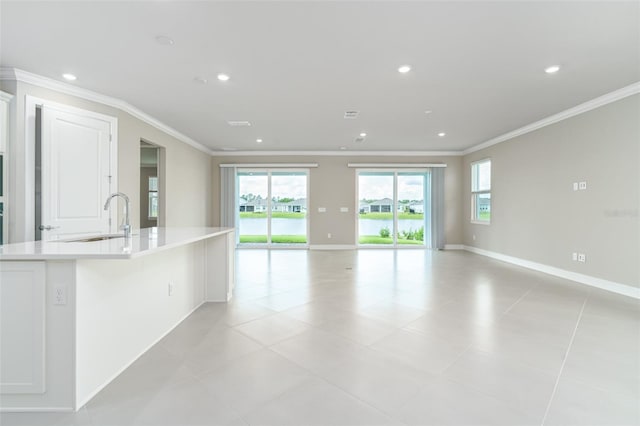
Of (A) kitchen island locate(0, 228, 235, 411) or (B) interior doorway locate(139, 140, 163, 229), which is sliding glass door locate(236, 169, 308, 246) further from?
(A) kitchen island locate(0, 228, 235, 411)

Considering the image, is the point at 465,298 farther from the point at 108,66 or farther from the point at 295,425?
the point at 108,66

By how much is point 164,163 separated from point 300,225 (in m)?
3.83

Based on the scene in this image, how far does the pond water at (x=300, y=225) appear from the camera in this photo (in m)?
8.06

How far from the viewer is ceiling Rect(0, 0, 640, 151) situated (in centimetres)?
217

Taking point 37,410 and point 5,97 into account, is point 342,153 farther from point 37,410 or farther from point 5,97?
point 37,410

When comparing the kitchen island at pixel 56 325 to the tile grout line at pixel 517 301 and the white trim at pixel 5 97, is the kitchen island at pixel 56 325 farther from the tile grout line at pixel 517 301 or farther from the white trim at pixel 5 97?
the tile grout line at pixel 517 301

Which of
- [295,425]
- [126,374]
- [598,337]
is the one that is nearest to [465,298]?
[598,337]

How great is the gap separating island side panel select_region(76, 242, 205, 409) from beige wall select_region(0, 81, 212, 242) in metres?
2.12

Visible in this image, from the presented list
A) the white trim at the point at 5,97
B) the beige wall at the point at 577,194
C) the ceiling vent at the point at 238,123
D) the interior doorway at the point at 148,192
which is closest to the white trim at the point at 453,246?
the beige wall at the point at 577,194

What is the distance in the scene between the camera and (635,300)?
3471 millimetres

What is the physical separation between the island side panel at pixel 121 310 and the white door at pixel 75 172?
163 cm

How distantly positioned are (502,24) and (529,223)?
430 centimetres

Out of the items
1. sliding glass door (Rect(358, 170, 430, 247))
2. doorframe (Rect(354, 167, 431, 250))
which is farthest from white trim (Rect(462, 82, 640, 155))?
sliding glass door (Rect(358, 170, 430, 247))

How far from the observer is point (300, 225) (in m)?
8.08
